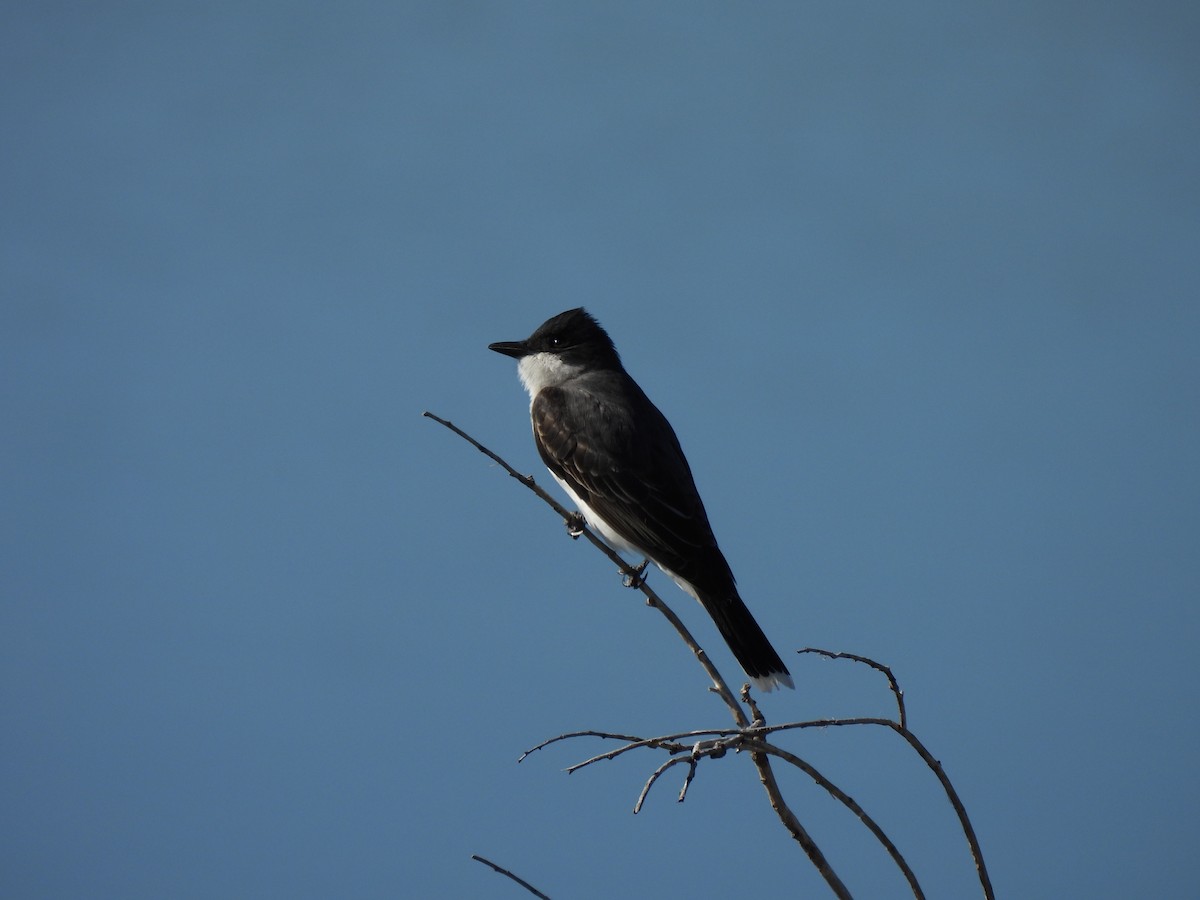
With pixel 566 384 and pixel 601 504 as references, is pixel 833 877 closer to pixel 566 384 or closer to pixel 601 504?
pixel 601 504

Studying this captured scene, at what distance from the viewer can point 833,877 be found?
1.96m

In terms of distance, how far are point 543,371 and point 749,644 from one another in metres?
1.56

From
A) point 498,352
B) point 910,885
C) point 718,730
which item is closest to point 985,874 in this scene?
point 910,885

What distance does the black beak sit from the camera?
478 centimetres

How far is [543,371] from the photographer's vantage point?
4762 mm

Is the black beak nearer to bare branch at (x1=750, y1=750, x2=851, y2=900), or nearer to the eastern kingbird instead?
the eastern kingbird

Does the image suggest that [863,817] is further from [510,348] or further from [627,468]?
[510,348]

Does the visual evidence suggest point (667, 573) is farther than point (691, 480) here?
No

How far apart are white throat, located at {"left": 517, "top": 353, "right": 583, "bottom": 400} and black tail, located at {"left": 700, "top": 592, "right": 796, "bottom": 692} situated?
Answer: 49.9 inches

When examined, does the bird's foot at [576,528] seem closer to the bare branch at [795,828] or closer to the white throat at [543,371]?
the white throat at [543,371]

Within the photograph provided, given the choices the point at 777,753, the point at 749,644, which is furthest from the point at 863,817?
the point at 749,644

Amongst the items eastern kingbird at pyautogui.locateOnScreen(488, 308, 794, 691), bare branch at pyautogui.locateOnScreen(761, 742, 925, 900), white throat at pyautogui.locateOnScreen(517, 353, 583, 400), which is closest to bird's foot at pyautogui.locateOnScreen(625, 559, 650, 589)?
eastern kingbird at pyautogui.locateOnScreen(488, 308, 794, 691)

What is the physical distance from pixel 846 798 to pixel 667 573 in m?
2.15

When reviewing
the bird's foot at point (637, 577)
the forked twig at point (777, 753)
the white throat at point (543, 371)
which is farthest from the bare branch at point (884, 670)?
the white throat at point (543, 371)
